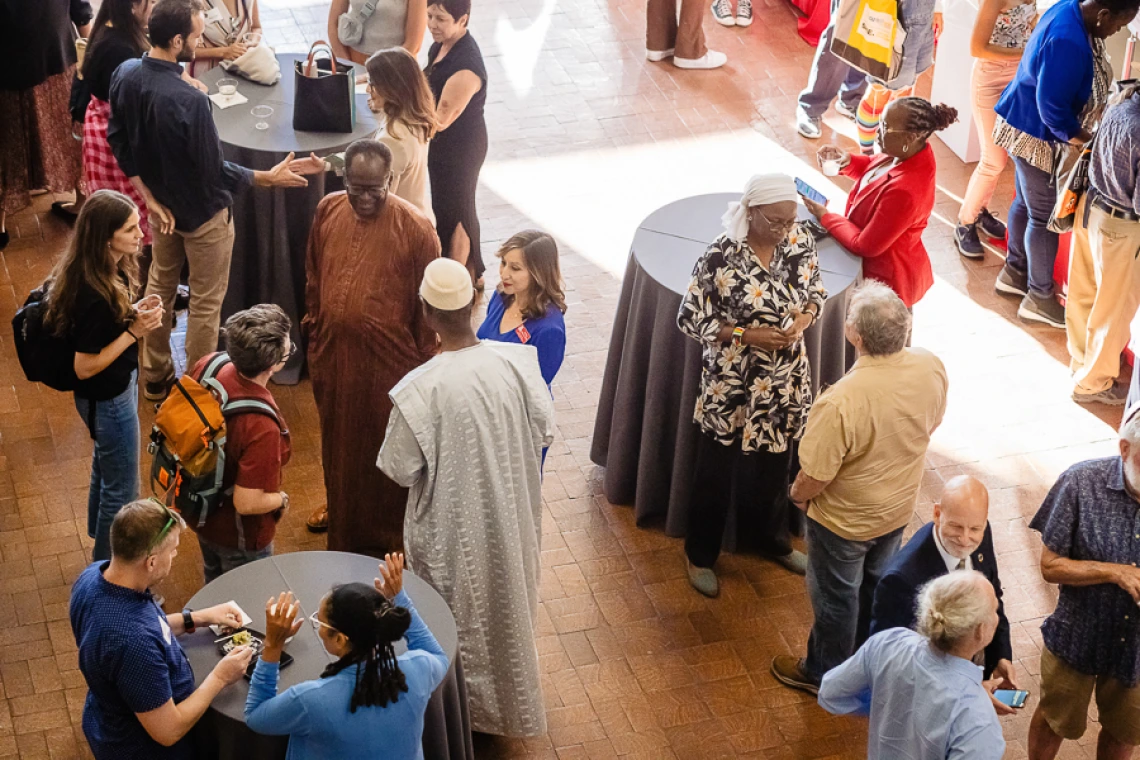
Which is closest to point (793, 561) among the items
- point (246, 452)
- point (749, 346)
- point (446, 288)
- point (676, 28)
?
point (749, 346)

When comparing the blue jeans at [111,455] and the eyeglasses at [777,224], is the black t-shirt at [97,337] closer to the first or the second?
the blue jeans at [111,455]

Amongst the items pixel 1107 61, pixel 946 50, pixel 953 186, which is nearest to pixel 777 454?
pixel 1107 61

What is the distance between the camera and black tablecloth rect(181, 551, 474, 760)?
3.37 m

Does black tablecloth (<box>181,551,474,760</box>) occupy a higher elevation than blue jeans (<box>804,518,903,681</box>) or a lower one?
higher

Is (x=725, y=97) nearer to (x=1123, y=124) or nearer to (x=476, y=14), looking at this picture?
(x=476, y=14)

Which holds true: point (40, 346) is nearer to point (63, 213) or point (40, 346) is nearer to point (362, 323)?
point (362, 323)

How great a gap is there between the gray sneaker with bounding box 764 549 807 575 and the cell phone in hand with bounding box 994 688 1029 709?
1.67 metres

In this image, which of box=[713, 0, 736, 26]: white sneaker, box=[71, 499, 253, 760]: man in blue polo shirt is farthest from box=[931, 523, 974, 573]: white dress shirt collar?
box=[713, 0, 736, 26]: white sneaker

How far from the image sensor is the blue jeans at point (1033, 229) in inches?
261

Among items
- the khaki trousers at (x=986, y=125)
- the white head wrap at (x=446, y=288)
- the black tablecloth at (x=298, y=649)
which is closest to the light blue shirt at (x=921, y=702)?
the black tablecloth at (x=298, y=649)

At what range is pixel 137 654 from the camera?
323 centimetres

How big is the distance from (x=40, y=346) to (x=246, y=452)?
2.96 ft

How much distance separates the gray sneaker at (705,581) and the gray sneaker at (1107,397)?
2328mm

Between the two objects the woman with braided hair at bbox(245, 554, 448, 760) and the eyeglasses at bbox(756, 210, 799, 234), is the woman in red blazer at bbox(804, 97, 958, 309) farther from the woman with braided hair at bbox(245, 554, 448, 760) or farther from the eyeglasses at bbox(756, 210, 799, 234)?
the woman with braided hair at bbox(245, 554, 448, 760)
